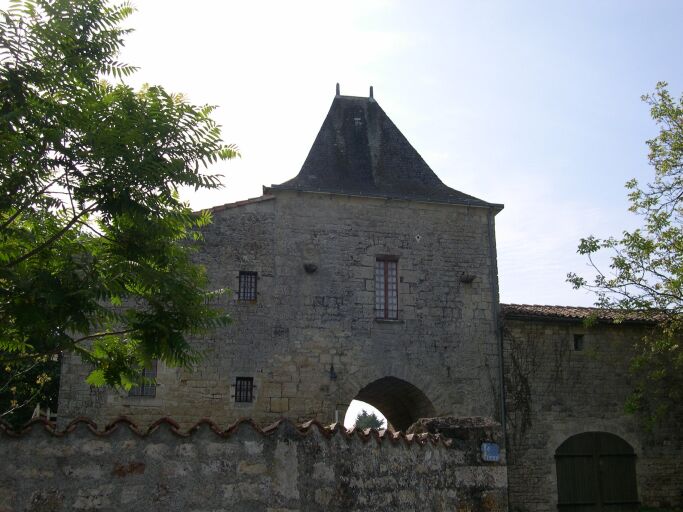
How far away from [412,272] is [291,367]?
3.42 meters

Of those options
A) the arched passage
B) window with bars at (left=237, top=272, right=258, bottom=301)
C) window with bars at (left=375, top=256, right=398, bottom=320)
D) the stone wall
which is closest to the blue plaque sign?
the stone wall

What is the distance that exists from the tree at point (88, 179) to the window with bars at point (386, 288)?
8281 mm

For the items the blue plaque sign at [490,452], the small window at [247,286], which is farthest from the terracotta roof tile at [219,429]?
the small window at [247,286]

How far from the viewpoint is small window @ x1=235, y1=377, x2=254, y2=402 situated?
14.0 metres

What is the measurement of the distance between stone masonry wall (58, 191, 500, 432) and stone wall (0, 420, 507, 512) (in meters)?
7.30

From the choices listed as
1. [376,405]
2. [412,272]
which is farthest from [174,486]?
[376,405]

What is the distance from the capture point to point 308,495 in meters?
6.41

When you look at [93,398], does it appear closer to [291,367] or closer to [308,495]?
[291,367]

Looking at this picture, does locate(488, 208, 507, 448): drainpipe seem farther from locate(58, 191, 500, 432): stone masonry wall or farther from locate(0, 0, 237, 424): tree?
locate(0, 0, 237, 424): tree

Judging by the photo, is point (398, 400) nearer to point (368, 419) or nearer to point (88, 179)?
point (88, 179)

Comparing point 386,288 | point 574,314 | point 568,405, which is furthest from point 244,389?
point 574,314

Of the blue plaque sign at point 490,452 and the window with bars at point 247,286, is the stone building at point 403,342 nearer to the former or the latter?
the window with bars at point 247,286

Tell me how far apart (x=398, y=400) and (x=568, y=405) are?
379 centimetres

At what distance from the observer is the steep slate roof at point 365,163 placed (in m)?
16.1
